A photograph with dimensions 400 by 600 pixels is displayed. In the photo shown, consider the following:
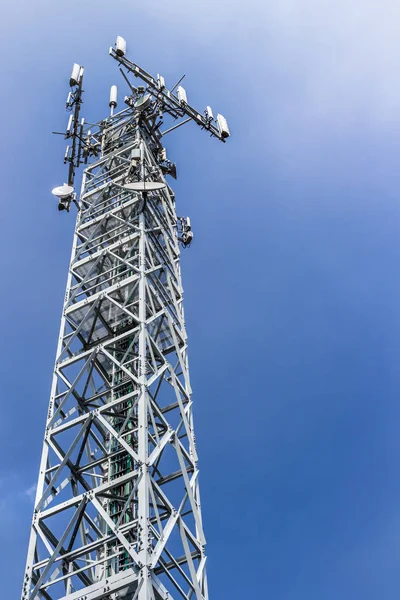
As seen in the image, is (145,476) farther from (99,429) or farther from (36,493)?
(99,429)

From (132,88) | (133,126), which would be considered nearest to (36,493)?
(133,126)

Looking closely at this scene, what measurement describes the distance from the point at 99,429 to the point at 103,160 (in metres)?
14.5

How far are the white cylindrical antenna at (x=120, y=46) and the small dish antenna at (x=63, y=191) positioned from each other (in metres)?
7.99

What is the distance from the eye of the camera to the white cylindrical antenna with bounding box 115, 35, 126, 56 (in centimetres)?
3322

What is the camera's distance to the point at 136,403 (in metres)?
19.2

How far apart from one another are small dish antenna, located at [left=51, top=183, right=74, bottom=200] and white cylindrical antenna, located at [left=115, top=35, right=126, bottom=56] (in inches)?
314

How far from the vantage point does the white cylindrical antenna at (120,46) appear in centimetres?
3322

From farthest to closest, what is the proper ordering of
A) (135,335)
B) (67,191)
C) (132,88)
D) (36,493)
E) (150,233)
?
(132,88) → (67,191) → (150,233) → (135,335) → (36,493)

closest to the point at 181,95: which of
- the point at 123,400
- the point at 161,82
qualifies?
the point at 161,82

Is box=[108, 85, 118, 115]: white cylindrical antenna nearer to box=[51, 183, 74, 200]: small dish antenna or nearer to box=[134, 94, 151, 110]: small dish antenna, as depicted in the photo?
box=[134, 94, 151, 110]: small dish antenna

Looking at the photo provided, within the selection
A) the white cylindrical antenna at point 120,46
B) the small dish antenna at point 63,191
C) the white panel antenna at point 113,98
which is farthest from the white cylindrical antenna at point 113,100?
the small dish antenna at point 63,191

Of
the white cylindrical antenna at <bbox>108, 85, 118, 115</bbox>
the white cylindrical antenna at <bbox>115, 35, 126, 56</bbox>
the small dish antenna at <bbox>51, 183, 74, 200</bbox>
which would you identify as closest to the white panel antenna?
the white cylindrical antenna at <bbox>108, 85, 118, 115</bbox>

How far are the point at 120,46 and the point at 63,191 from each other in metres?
8.84

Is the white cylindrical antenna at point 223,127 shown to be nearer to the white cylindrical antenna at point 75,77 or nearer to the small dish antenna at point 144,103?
the small dish antenna at point 144,103
